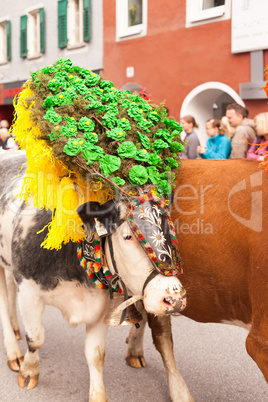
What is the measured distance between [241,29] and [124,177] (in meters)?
8.57

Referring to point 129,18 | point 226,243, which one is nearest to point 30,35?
point 129,18

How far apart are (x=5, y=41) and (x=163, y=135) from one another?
661 inches

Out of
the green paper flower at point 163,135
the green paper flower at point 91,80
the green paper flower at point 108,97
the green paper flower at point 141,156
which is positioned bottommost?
the green paper flower at point 141,156

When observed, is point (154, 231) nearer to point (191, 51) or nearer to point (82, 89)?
point (82, 89)

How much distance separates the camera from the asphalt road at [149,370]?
128 inches

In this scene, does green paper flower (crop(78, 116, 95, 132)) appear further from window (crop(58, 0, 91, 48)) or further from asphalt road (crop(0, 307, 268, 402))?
window (crop(58, 0, 91, 48))

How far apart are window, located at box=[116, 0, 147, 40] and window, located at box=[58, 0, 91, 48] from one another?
1.40 metres

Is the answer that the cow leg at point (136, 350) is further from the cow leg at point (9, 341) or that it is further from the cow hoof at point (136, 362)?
the cow leg at point (9, 341)

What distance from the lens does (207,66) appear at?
35.8 feet

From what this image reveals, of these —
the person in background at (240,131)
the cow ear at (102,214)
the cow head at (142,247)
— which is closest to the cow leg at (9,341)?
the cow head at (142,247)

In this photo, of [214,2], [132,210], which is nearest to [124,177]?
[132,210]

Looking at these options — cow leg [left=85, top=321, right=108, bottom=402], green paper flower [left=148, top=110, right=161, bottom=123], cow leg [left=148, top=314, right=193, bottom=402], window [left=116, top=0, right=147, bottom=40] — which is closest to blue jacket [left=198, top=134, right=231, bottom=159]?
cow leg [left=148, top=314, right=193, bottom=402]

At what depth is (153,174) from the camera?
2.40 metres

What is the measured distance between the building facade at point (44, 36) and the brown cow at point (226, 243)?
1126 centimetres
